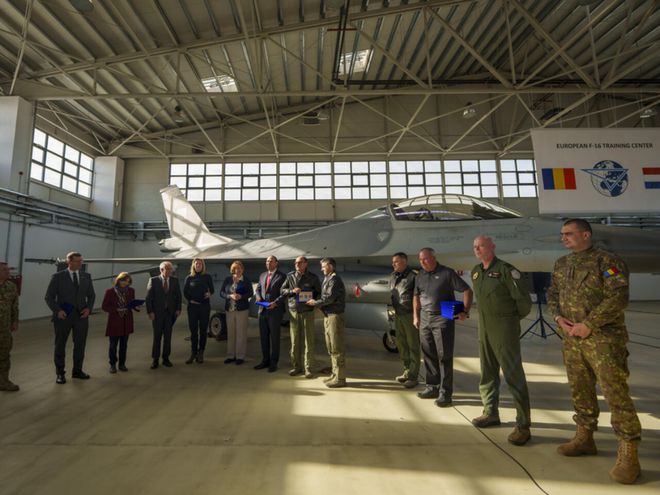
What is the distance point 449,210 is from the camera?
6.07 meters

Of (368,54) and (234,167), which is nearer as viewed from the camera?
(368,54)

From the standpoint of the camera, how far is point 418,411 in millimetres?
3393

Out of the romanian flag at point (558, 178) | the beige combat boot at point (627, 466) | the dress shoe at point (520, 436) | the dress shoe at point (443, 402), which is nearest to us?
the beige combat boot at point (627, 466)

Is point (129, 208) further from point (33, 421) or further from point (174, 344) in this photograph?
point (33, 421)

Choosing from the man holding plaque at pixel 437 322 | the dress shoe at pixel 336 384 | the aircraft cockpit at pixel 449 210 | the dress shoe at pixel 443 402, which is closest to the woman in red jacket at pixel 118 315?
the dress shoe at pixel 336 384

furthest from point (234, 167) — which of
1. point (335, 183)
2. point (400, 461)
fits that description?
point (400, 461)

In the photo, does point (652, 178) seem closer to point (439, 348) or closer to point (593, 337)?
point (439, 348)

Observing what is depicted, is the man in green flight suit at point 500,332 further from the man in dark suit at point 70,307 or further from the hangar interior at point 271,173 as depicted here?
the man in dark suit at point 70,307

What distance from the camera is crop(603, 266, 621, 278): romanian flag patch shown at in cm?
222

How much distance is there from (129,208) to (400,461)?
19382 millimetres

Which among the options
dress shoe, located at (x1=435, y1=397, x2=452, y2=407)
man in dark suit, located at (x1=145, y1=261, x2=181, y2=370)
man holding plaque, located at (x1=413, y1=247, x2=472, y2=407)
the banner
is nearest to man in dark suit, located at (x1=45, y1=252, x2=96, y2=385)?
man in dark suit, located at (x1=145, y1=261, x2=181, y2=370)

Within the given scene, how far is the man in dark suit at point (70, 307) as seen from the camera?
4.41 meters

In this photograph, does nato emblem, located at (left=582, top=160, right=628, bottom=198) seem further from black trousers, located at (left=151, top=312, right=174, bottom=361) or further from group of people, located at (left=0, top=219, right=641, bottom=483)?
black trousers, located at (left=151, top=312, right=174, bottom=361)

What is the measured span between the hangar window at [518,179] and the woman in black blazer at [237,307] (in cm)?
1773
